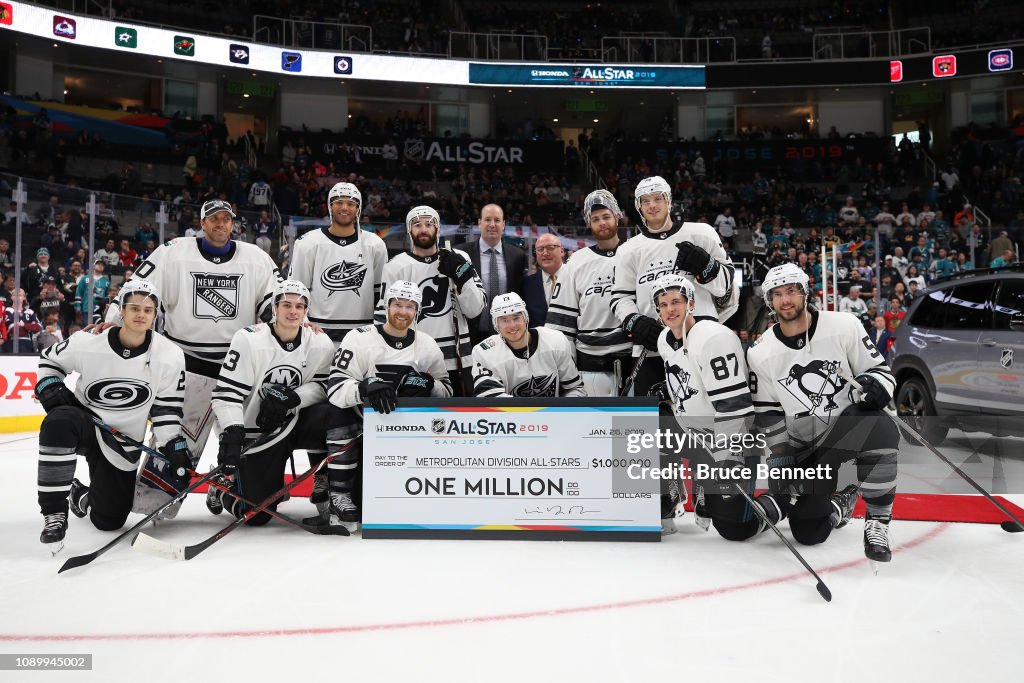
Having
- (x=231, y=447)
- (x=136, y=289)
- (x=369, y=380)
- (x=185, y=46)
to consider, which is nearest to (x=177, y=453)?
(x=231, y=447)

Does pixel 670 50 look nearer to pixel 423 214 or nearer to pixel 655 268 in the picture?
pixel 423 214

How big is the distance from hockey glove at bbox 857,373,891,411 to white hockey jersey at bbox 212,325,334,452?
272cm

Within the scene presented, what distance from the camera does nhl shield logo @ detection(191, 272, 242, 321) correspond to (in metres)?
4.77

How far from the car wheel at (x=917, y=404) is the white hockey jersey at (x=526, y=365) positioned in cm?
335

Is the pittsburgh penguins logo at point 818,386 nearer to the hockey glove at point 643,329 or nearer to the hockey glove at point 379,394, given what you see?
the hockey glove at point 643,329

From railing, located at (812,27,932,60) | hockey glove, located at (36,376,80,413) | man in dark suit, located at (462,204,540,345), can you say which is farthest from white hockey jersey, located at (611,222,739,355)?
railing, located at (812,27,932,60)

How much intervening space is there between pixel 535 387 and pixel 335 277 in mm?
1474

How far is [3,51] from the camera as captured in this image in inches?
759

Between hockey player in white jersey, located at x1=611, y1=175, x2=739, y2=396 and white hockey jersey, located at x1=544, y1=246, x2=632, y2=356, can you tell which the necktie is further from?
hockey player in white jersey, located at x1=611, y1=175, x2=739, y2=396

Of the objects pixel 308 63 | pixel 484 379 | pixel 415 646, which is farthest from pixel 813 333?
pixel 308 63

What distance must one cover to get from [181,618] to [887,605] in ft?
8.15

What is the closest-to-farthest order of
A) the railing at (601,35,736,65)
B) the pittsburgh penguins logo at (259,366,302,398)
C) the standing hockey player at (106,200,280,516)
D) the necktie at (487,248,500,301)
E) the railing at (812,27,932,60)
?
the pittsburgh penguins logo at (259,366,302,398) → the standing hockey player at (106,200,280,516) → the necktie at (487,248,500,301) → the railing at (812,27,932,60) → the railing at (601,35,736,65)

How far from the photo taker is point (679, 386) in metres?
4.00

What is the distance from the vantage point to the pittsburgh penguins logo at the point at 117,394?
4.05m
